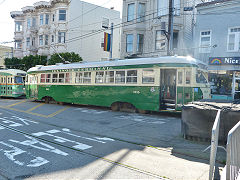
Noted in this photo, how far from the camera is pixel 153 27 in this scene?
833 inches

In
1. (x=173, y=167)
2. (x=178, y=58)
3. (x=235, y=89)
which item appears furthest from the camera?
(x=235, y=89)

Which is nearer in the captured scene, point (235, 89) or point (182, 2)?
point (235, 89)

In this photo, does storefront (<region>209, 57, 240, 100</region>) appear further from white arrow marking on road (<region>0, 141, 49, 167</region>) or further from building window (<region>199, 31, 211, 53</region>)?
white arrow marking on road (<region>0, 141, 49, 167</region>)

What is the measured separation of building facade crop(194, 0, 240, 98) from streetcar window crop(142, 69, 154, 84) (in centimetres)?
749

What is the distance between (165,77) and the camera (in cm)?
1192

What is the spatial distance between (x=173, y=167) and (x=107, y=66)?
30.8ft

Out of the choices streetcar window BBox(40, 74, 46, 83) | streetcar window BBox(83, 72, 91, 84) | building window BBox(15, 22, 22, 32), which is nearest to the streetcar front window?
streetcar window BBox(40, 74, 46, 83)

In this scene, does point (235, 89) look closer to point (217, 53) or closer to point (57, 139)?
point (217, 53)

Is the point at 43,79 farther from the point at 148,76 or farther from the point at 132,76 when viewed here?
the point at 148,76

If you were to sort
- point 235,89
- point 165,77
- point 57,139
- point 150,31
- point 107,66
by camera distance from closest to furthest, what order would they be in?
point 57,139 → point 165,77 → point 107,66 → point 235,89 → point 150,31

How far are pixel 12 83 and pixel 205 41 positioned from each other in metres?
19.3

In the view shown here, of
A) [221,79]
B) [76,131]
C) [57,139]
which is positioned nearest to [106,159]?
[57,139]

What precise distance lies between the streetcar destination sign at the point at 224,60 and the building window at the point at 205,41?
40.3 inches

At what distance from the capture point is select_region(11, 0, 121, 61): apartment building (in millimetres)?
30719
